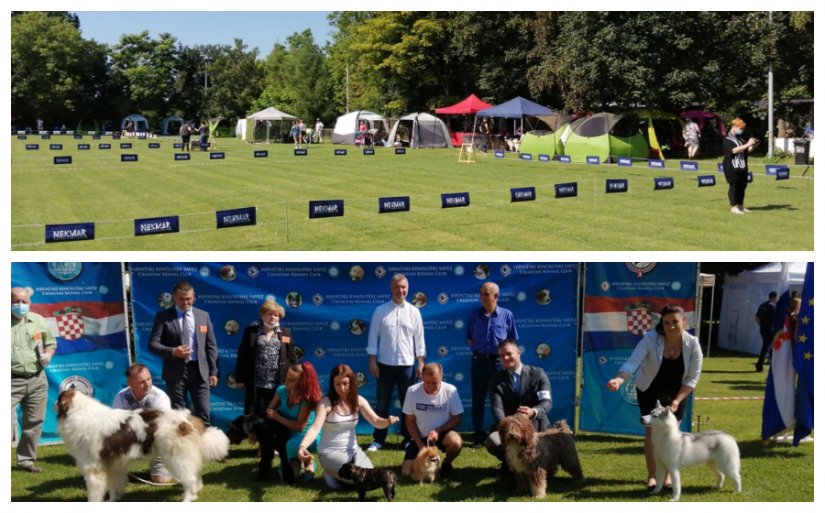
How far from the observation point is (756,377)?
44.3 ft

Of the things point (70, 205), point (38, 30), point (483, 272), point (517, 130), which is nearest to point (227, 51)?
point (38, 30)

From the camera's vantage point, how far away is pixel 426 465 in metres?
6.86

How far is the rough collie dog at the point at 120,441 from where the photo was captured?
20.9 feet

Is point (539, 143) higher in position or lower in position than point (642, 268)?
higher

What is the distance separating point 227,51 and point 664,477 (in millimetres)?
74912

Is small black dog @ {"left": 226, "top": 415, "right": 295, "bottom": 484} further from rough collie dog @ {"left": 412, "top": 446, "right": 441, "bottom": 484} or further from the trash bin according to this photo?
the trash bin

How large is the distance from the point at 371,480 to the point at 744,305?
42.8 feet

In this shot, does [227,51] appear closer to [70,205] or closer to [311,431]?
[70,205]

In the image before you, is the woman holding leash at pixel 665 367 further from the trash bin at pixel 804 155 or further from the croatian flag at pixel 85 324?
the trash bin at pixel 804 155

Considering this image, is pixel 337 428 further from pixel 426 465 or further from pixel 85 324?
pixel 85 324

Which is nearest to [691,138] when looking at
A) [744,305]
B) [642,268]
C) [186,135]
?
[744,305]

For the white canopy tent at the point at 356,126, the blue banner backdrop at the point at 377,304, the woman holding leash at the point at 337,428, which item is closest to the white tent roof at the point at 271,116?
the white canopy tent at the point at 356,126

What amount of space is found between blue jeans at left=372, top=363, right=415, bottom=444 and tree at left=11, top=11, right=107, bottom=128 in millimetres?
68502

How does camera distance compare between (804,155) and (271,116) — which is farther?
(271,116)
